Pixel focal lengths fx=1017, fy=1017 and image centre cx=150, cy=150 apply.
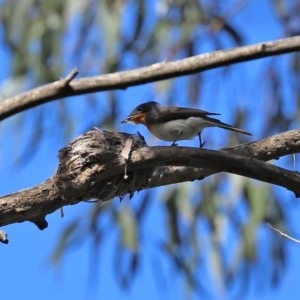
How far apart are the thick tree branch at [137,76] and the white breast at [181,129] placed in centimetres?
108

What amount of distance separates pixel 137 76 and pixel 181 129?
4.04ft

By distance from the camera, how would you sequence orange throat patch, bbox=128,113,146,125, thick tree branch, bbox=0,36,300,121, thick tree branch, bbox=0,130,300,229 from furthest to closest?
orange throat patch, bbox=128,113,146,125 → thick tree branch, bbox=0,130,300,229 → thick tree branch, bbox=0,36,300,121

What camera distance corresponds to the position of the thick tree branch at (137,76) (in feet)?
6.95

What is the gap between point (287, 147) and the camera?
8.86ft

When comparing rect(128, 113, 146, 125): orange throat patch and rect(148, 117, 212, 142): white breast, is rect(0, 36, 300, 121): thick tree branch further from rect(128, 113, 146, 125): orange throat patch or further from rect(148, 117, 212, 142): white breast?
rect(128, 113, 146, 125): orange throat patch

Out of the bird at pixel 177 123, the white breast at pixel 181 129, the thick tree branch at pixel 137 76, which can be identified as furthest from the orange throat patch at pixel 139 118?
the thick tree branch at pixel 137 76

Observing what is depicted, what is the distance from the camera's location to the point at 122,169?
257 centimetres

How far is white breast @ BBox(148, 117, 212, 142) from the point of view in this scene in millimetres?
3496

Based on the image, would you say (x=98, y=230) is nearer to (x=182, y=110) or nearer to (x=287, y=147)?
(x=182, y=110)

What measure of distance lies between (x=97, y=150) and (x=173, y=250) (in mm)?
2831

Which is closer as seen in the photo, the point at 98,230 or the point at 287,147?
the point at 287,147

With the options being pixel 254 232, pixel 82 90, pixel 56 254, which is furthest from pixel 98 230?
pixel 82 90

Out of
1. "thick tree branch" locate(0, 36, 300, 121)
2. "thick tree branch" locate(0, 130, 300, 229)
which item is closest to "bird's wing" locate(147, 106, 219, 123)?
"thick tree branch" locate(0, 130, 300, 229)

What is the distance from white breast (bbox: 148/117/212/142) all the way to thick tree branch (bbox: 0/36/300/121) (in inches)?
42.6
